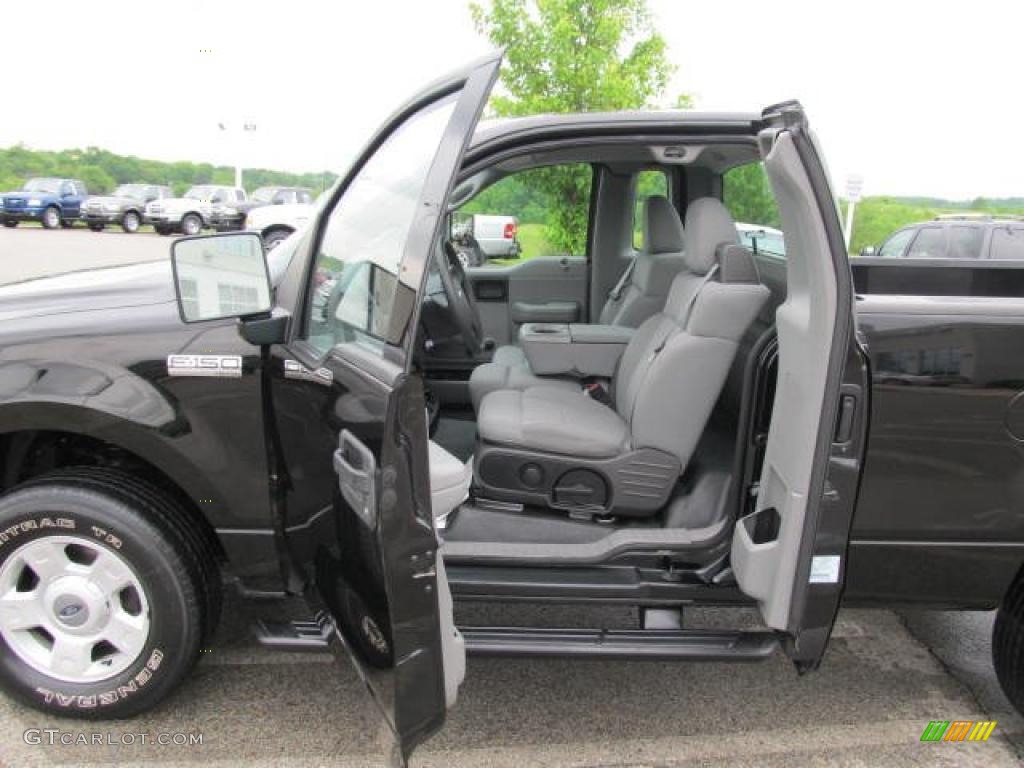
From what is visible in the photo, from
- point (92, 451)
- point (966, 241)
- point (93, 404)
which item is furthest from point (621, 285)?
point (966, 241)

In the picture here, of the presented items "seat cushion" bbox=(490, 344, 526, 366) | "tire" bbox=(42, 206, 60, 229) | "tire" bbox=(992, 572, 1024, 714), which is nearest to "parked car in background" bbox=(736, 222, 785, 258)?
"seat cushion" bbox=(490, 344, 526, 366)

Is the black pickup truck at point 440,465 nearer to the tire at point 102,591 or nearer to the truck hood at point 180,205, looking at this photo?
the tire at point 102,591

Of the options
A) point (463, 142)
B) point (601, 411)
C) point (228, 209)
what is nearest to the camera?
point (463, 142)

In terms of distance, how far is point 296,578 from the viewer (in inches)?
93.7

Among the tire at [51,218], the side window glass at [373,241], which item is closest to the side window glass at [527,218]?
the side window glass at [373,241]

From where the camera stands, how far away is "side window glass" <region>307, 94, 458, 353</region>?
184 cm

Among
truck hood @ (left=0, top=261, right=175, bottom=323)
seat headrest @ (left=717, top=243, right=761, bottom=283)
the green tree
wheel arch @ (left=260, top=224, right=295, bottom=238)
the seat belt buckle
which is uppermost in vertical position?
the green tree

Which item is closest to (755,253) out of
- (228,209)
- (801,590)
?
(801,590)

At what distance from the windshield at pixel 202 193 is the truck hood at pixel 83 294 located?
2652 cm

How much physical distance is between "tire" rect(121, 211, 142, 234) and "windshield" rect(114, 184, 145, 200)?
5.22 feet

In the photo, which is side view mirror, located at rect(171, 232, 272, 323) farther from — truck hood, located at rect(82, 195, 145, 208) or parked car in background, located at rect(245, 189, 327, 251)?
truck hood, located at rect(82, 195, 145, 208)

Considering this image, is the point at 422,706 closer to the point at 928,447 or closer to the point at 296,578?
the point at 296,578

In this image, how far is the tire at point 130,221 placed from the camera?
26812mm

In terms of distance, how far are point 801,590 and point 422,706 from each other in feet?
3.36
